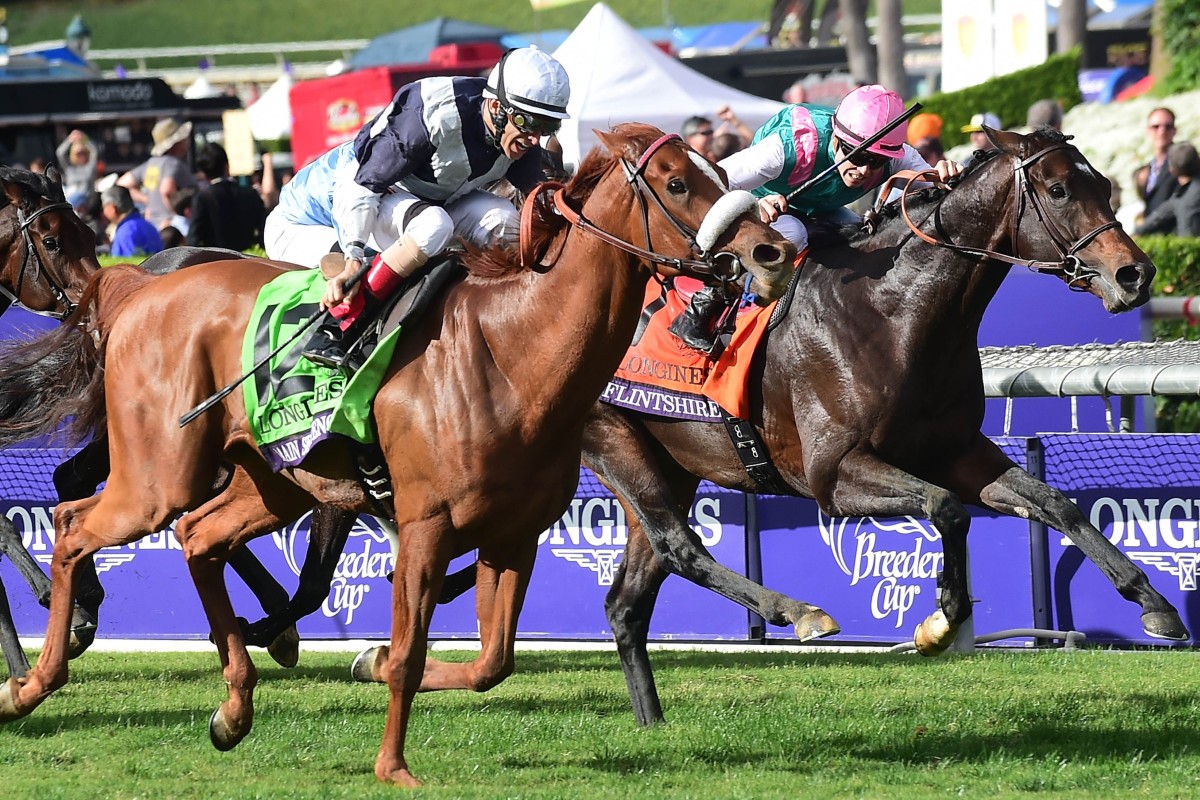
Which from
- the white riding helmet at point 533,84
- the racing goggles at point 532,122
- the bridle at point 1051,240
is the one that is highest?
the white riding helmet at point 533,84

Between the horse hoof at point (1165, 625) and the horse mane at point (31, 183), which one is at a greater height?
the horse mane at point (31, 183)

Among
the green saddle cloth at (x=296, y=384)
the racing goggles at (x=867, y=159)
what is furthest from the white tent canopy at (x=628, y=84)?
the green saddle cloth at (x=296, y=384)

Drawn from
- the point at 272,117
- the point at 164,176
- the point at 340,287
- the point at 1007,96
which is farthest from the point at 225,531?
the point at 272,117

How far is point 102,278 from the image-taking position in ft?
21.1

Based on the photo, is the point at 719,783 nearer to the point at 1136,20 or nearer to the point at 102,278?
the point at 102,278

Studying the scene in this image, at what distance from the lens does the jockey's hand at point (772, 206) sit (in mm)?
6184

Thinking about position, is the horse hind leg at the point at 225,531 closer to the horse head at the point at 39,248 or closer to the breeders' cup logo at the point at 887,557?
the horse head at the point at 39,248

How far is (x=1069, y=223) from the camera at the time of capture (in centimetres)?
595

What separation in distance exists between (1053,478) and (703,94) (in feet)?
36.1

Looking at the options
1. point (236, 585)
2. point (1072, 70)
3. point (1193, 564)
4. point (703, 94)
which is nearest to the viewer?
point (1193, 564)

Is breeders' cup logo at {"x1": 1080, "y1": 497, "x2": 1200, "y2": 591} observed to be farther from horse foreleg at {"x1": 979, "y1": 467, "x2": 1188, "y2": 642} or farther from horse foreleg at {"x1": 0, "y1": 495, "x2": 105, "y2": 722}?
horse foreleg at {"x1": 0, "y1": 495, "x2": 105, "y2": 722}

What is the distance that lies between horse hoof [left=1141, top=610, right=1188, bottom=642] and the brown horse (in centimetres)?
191

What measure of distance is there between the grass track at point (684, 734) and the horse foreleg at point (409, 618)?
0.39 feet

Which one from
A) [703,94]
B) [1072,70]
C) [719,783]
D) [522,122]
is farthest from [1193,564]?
[1072,70]
